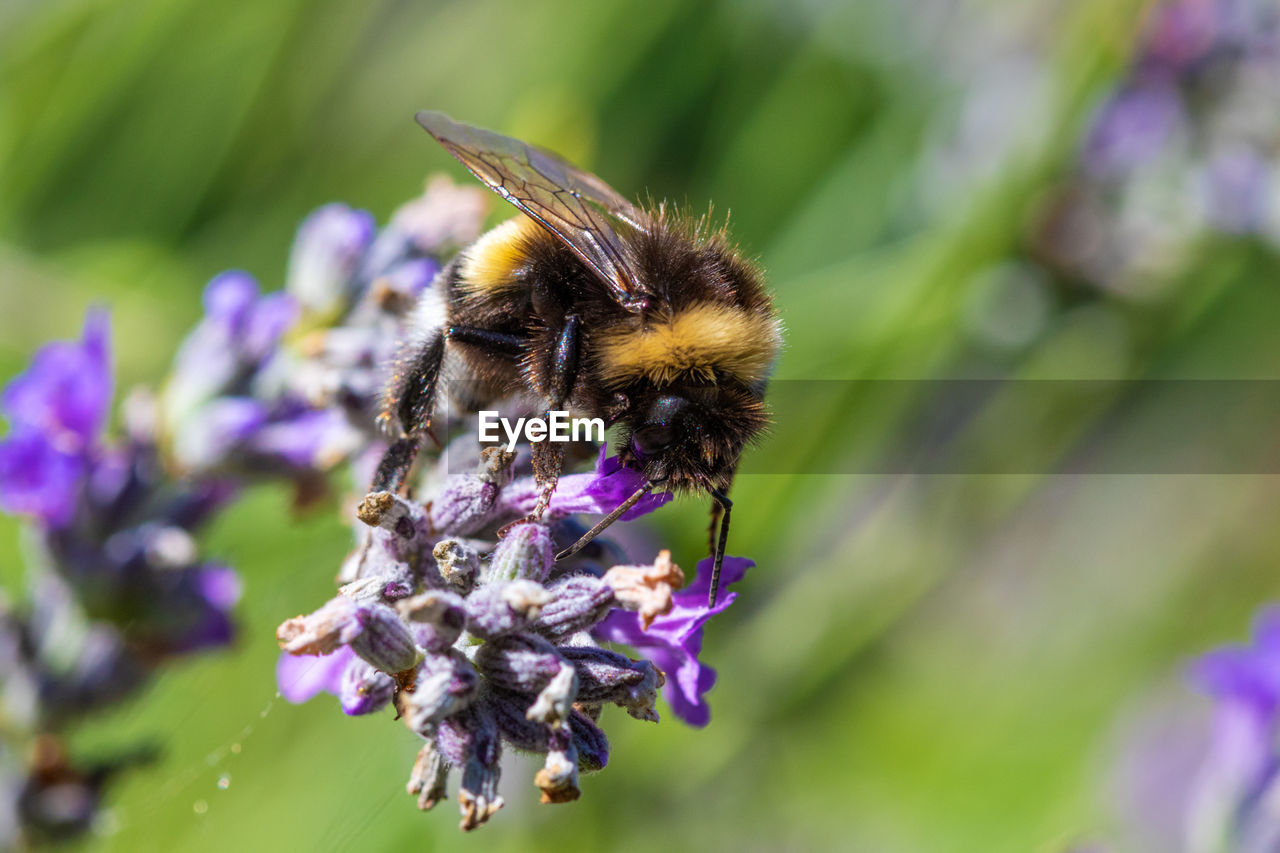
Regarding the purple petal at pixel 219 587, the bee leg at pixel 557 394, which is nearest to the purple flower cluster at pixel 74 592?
the purple petal at pixel 219 587

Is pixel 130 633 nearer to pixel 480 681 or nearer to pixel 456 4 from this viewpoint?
pixel 480 681

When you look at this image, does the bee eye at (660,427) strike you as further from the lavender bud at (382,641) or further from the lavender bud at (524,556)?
the lavender bud at (382,641)

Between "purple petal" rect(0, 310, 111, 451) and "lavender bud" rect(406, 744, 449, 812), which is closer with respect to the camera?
"lavender bud" rect(406, 744, 449, 812)

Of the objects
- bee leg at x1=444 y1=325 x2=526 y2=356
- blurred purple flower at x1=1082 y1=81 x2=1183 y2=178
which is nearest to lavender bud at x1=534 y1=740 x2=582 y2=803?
bee leg at x1=444 y1=325 x2=526 y2=356

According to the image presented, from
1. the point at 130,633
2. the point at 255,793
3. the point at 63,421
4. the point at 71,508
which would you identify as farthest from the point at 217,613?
the point at 255,793
